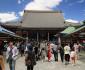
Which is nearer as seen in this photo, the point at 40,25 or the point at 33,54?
the point at 33,54

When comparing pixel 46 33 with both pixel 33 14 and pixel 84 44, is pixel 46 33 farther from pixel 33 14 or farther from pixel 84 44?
pixel 84 44

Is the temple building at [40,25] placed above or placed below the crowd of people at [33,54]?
above

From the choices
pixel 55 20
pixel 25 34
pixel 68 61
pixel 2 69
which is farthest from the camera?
pixel 55 20

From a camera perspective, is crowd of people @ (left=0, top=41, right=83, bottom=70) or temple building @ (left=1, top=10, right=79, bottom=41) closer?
crowd of people @ (left=0, top=41, right=83, bottom=70)

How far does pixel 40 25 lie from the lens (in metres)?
60.8

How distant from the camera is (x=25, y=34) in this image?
59062mm

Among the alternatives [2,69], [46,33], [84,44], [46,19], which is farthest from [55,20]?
[2,69]

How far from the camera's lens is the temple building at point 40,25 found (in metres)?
56.9

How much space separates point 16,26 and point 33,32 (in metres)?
4.36

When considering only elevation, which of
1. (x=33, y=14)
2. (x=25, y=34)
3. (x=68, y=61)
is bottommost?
(x=68, y=61)

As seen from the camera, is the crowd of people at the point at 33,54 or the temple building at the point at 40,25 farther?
the temple building at the point at 40,25

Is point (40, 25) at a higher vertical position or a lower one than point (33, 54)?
higher

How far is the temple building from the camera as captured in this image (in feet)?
187

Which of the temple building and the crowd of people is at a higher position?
the temple building
